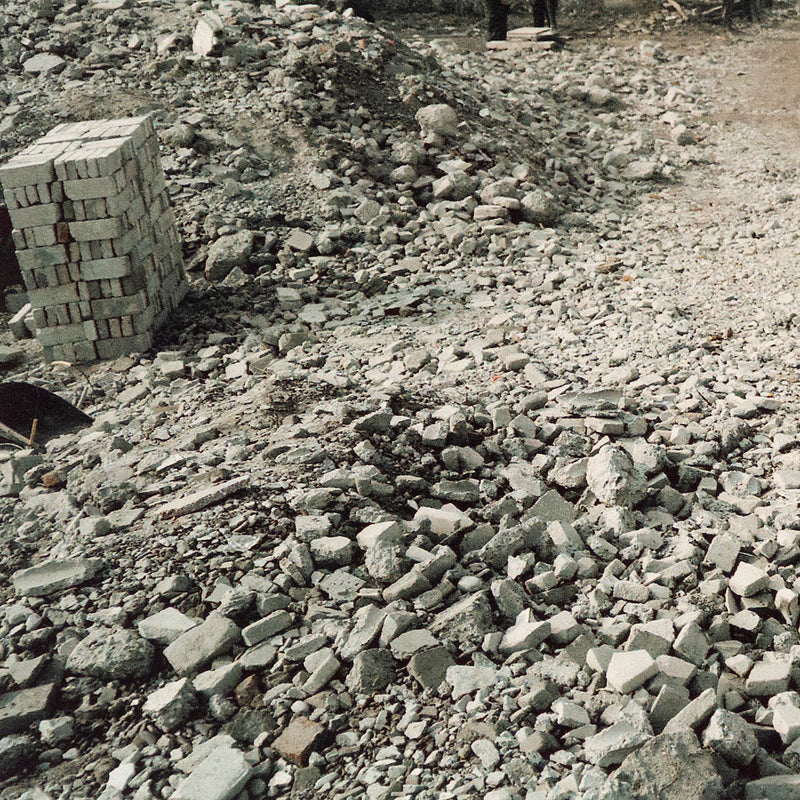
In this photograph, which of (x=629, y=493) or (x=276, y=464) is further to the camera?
(x=276, y=464)

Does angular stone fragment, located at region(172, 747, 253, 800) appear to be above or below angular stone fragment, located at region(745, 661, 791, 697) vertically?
above

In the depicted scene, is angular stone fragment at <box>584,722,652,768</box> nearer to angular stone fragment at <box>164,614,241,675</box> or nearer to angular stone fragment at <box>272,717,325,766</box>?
angular stone fragment at <box>272,717,325,766</box>

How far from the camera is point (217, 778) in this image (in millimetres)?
2625

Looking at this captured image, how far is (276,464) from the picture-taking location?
4266 mm

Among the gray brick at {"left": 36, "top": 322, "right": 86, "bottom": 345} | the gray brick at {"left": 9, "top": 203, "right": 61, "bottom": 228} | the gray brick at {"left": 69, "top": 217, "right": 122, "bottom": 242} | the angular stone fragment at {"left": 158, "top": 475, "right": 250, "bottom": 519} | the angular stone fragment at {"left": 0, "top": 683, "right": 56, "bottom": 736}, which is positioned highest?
the gray brick at {"left": 9, "top": 203, "right": 61, "bottom": 228}


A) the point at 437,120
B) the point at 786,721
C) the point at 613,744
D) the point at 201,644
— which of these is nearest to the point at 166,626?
the point at 201,644

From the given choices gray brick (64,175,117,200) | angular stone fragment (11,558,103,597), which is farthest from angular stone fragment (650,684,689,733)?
gray brick (64,175,117,200)

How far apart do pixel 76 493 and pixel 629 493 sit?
280 centimetres

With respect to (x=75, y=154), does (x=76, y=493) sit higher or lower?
lower

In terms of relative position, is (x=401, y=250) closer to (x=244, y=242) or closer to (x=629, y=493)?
(x=244, y=242)

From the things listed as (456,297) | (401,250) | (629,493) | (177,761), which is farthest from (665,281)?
(177,761)

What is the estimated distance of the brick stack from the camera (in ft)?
18.6

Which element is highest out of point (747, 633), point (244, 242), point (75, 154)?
point (75, 154)

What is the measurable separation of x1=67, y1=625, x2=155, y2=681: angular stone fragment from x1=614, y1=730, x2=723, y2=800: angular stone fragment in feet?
5.74
